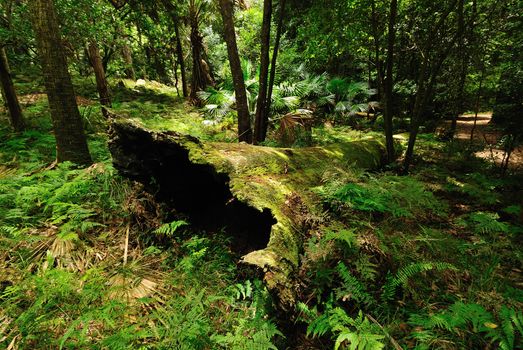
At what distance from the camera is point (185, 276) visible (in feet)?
8.54

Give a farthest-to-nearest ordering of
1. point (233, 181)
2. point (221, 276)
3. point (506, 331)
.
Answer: point (233, 181)
point (221, 276)
point (506, 331)

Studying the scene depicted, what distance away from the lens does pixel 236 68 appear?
6.23 metres

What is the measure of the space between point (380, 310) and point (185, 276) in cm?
178

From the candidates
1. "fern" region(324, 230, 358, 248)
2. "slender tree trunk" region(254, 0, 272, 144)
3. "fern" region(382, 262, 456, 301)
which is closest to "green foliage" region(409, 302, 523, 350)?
"fern" region(382, 262, 456, 301)

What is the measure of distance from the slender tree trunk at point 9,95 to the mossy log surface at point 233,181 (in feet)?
17.3

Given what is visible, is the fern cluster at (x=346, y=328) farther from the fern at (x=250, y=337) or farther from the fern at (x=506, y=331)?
the fern at (x=506, y=331)

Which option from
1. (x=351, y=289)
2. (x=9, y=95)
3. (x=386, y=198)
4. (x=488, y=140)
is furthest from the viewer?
(x=488, y=140)

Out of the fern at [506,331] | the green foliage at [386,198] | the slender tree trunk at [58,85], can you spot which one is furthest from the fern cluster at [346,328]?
the slender tree trunk at [58,85]

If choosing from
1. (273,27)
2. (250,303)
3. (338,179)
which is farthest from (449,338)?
(273,27)

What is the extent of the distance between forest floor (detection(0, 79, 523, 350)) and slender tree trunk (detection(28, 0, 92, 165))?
36cm

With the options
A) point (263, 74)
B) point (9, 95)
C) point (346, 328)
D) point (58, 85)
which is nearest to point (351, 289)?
point (346, 328)

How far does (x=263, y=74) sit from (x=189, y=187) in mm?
3844

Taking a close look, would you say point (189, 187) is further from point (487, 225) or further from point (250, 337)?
point (487, 225)

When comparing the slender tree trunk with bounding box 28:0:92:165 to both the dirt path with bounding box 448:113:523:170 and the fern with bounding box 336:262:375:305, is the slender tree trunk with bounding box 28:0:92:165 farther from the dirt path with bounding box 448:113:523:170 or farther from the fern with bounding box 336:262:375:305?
the dirt path with bounding box 448:113:523:170
